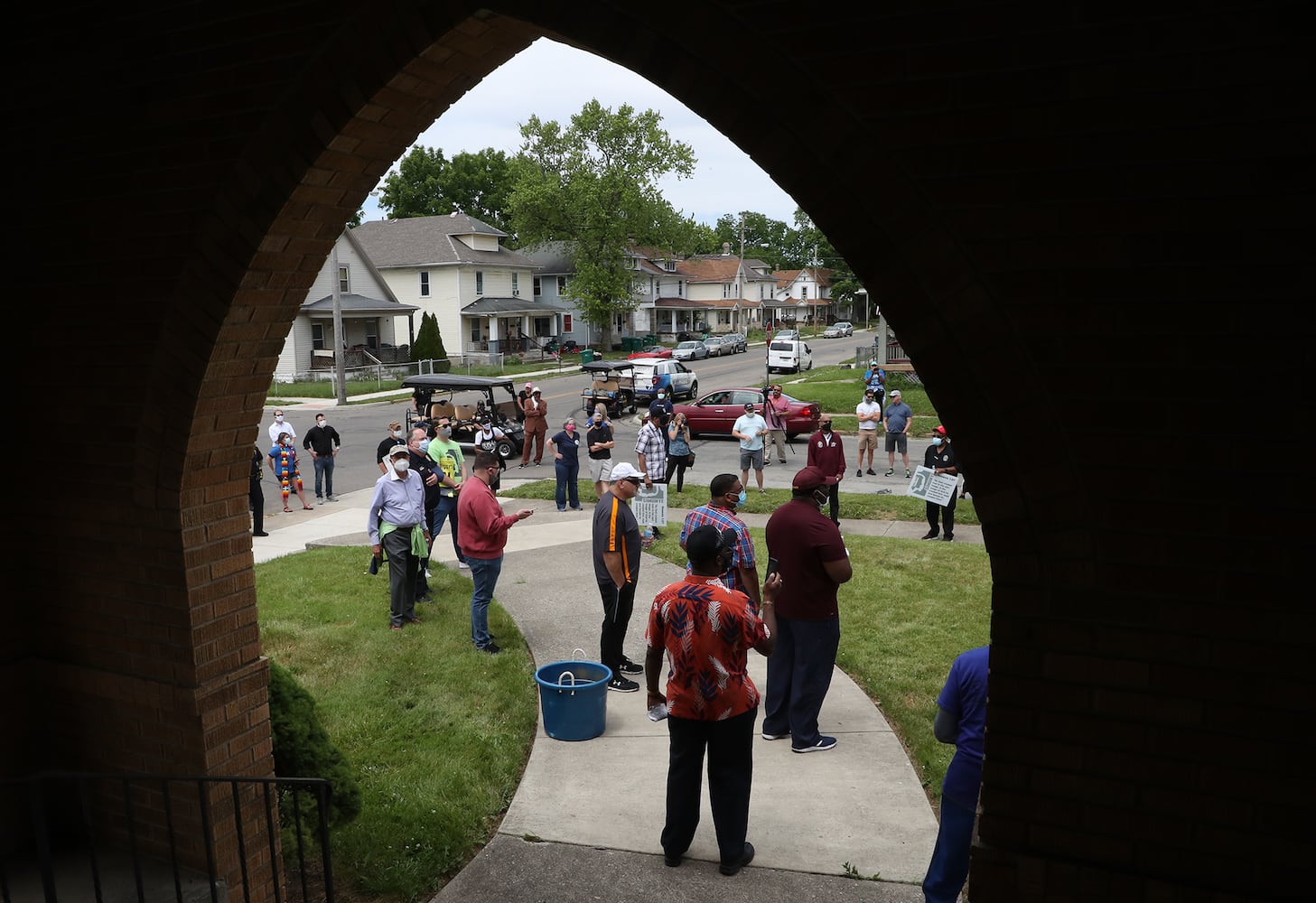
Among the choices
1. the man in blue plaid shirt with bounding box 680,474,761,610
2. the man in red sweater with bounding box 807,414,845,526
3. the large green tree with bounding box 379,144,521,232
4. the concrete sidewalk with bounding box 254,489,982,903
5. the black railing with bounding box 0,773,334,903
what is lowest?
the concrete sidewalk with bounding box 254,489,982,903

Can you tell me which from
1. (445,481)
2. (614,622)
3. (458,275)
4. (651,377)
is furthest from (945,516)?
(458,275)

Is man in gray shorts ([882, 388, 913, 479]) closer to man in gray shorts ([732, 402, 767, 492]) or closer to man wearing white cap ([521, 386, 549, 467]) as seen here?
man in gray shorts ([732, 402, 767, 492])

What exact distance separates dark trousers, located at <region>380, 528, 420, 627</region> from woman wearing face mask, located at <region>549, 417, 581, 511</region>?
18.1 feet

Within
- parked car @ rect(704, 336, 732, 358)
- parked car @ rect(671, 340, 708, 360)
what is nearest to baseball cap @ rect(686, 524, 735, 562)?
parked car @ rect(671, 340, 708, 360)

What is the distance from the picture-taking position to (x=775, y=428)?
2002 centimetres

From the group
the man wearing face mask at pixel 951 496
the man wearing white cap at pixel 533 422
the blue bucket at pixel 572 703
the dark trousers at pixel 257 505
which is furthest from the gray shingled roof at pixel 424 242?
the blue bucket at pixel 572 703

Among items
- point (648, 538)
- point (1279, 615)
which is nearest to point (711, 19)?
point (1279, 615)

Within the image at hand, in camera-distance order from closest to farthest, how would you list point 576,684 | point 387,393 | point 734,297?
1. point 576,684
2. point 387,393
3. point 734,297

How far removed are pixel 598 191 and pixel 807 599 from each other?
50079mm

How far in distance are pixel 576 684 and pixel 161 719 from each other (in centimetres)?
296

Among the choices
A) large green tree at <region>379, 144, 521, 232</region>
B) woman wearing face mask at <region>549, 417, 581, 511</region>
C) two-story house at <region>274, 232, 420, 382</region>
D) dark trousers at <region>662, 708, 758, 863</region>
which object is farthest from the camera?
large green tree at <region>379, 144, 521, 232</region>

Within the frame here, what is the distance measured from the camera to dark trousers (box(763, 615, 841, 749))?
20.8ft

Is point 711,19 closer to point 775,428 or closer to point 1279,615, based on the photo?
point 1279,615

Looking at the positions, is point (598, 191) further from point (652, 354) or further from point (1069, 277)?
point (1069, 277)
